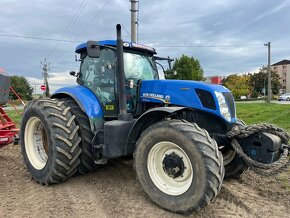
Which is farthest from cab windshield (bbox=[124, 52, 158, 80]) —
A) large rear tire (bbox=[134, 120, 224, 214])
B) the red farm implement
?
the red farm implement

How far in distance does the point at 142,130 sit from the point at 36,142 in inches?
86.8

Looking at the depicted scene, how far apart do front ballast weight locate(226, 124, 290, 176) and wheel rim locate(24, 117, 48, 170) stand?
10.6ft

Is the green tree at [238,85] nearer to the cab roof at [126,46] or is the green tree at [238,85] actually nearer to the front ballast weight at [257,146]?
the cab roof at [126,46]

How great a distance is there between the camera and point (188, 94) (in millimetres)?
4668

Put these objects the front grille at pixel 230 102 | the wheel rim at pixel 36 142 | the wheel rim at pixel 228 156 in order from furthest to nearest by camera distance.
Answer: the wheel rim at pixel 36 142 → the wheel rim at pixel 228 156 → the front grille at pixel 230 102

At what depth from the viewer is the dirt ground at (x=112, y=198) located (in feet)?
13.4

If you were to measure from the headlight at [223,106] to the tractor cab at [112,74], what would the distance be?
4.66 feet

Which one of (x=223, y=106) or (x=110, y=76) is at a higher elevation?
(x=110, y=76)

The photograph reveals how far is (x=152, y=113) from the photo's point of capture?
15.0ft

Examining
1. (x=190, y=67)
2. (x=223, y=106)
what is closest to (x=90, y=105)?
(x=223, y=106)

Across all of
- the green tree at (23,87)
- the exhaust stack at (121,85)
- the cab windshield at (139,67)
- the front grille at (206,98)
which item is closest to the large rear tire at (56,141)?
the exhaust stack at (121,85)

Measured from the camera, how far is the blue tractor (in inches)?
156

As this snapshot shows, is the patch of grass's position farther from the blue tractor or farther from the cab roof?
the blue tractor

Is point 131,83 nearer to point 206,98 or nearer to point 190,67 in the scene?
point 206,98
